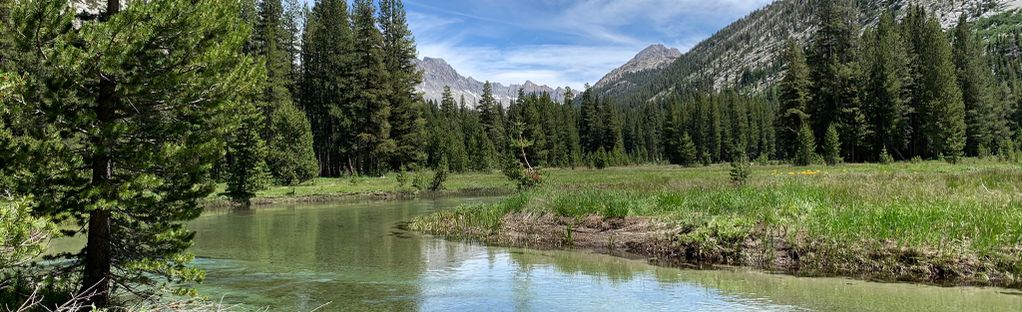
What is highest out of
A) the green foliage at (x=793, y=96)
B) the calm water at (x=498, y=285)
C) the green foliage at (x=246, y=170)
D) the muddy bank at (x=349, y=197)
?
the green foliage at (x=793, y=96)

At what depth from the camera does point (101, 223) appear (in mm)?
8594

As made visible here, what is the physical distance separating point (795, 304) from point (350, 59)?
→ 172 ft

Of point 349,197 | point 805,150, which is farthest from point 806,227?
point 805,150

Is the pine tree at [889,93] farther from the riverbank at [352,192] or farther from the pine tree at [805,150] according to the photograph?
the riverbank at [352,192]

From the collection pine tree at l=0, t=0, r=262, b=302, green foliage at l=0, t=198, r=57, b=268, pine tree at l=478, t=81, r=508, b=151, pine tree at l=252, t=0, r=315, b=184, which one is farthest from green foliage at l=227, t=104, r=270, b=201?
pine tree at l=478, t=81, r=508, b=151

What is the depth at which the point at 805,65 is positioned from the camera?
6094 cm

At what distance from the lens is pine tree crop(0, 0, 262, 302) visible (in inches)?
300

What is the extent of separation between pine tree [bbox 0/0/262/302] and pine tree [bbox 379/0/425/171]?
45.9 m

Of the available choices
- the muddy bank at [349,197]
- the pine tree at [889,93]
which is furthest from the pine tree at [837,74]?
the muddy bank at [349,197]

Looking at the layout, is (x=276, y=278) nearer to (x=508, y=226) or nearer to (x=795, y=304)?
(x=508, y=226)

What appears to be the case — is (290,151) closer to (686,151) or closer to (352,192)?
(352,192)

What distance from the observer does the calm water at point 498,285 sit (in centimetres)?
915

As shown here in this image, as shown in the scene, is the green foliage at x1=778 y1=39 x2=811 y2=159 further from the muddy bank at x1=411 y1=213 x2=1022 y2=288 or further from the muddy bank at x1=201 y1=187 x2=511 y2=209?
the muddy bank at x1=411 y1=213 x2=1022 y2=288

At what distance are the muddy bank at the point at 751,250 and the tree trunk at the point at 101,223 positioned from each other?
10055 millimetres
